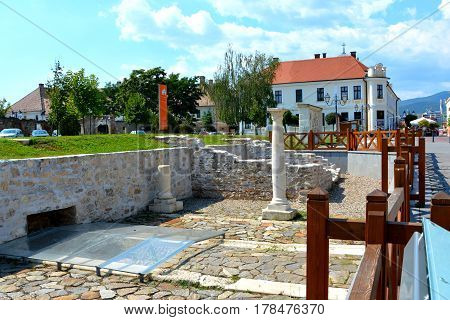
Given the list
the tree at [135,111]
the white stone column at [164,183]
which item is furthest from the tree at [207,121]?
the white stone column at [164,183]

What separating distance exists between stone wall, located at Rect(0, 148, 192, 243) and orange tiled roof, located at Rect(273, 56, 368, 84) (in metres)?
41.2

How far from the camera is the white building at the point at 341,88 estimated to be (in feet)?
162

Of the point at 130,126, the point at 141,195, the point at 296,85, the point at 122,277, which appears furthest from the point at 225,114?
the point at 122,277

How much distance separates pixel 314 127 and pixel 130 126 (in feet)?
93.3

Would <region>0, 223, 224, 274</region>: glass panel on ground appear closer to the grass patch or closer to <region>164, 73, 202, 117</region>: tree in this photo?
the grass patch

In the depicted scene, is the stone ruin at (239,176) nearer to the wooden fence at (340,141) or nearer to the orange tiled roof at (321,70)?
the wooden fence at (340,141)

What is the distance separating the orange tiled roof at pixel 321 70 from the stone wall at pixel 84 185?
41177mm

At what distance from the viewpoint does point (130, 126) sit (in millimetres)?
48281

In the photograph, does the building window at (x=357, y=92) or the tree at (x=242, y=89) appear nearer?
the tree at (x=242, y=89)

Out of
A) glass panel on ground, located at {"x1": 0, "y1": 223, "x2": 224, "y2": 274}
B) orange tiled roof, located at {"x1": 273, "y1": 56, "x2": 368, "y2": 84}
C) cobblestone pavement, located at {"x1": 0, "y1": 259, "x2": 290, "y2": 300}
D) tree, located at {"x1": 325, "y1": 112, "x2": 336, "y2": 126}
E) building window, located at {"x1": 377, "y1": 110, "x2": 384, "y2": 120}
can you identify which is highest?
orange tiled roof, located at {"x1": 273, "y1": 56, "x2": 368, "y2": 84}

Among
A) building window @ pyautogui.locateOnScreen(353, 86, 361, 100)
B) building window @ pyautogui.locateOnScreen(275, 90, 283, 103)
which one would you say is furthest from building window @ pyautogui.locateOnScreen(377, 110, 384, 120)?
building window @ pyautogui.locateOnScreen(275, 90, 283, 103)

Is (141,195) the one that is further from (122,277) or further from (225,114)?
(225,114)

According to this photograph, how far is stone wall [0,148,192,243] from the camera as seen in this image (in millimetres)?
7766

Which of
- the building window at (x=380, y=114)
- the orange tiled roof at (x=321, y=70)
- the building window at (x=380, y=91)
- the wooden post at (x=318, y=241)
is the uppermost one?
Result: the orange tiled roof at (x=321, y=70)
